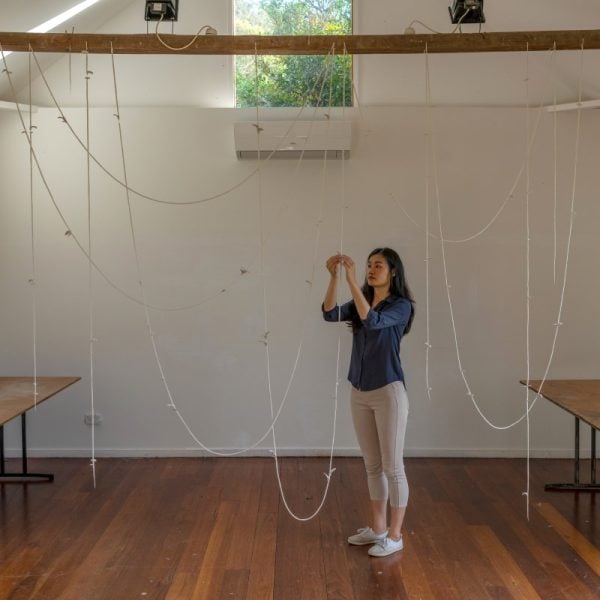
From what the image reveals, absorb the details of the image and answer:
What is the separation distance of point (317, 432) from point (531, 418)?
149 cm

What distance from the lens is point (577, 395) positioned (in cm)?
393

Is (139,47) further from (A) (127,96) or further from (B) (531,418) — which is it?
(B) (531,418)

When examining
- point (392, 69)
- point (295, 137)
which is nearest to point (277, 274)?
point (295, 137)

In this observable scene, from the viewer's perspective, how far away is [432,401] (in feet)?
15.8

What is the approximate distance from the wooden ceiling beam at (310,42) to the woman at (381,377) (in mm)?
1018

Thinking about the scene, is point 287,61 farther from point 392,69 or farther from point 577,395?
point 577,395

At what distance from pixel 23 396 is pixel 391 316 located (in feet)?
7.24

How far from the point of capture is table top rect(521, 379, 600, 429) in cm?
345

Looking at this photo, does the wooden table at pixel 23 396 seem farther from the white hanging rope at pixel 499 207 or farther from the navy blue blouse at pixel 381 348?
the white hanging rope at pixel 499 207

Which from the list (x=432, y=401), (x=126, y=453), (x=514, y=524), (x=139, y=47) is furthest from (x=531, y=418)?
(x=139, y=47)

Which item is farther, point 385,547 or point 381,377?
point 385,547

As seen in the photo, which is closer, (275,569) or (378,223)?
(275,569)

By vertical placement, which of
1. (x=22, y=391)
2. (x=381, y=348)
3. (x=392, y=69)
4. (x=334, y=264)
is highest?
(x=392, y=69)

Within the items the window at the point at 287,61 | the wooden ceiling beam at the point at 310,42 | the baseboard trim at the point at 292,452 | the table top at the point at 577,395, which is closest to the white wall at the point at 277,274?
the baseboard trim at the point at 292,452
